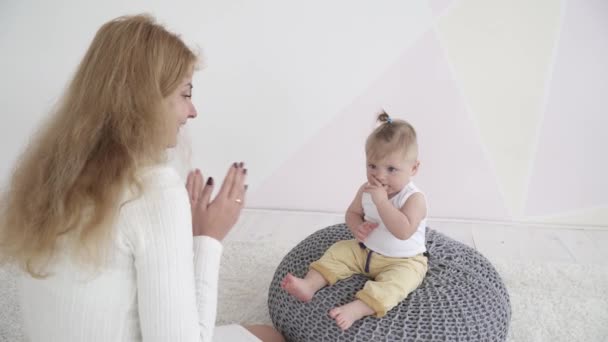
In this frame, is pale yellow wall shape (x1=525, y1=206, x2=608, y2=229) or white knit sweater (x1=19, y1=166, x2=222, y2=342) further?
pale yellow wall shape (x1=525, y1=206, x2=608, y2=229)

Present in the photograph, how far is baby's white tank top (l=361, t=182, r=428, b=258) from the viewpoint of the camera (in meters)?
1.97

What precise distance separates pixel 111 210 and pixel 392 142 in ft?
3.46

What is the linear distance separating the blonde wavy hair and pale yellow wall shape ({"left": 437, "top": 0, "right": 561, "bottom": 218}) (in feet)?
6.72

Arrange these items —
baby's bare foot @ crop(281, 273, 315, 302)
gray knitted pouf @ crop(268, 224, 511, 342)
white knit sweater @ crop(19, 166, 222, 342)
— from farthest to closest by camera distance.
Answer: baby's bare foot @ crop(281, 273, 315, 302)
gray knitted pouf @ crop(268, 224, 511, 342)
white knit sweater @ crop(19, 166, 222, 342)

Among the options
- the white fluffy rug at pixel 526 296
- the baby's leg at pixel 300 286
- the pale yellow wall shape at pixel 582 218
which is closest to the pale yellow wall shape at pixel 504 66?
the pale yellow wall shape at pixel 582 218

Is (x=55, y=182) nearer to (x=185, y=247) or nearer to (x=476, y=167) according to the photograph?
(x=185, y=247)

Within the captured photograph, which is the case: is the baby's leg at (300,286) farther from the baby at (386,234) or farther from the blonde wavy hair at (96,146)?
the blonde wavy hair at (96,146)

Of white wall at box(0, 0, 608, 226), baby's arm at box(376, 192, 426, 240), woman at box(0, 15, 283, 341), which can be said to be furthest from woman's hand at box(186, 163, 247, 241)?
white wall at box(0, 0, 608, 226)

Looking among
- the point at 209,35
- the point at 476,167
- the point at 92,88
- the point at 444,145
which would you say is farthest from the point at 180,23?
the point at 92,88

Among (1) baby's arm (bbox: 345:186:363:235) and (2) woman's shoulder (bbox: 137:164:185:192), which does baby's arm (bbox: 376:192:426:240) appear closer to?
(1) baby's arm (bbox: 345:186:363:235)

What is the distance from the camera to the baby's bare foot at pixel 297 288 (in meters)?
1.85

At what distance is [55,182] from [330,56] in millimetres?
2144

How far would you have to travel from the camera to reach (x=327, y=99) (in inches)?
125

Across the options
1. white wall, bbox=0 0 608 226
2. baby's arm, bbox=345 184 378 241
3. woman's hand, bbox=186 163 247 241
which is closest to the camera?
woman's hand, bbox=186 163 247 241
